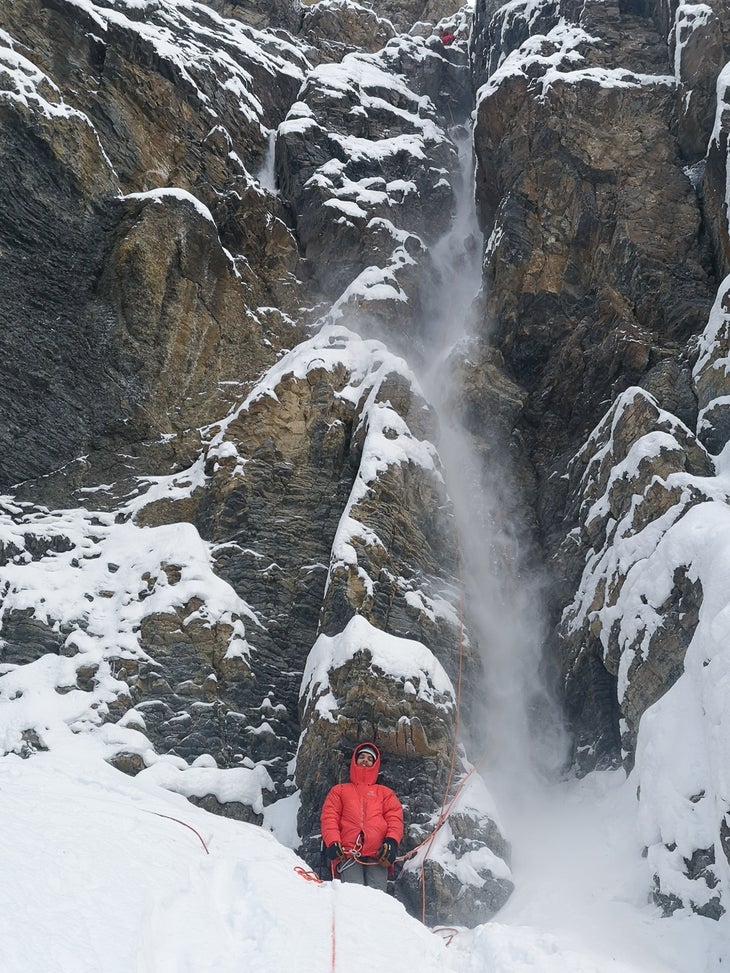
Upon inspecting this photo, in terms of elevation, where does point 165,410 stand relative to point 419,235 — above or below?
below

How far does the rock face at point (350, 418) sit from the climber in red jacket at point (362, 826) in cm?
35

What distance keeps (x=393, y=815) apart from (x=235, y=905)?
11.4ft

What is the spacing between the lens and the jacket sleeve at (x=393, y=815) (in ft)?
26.9

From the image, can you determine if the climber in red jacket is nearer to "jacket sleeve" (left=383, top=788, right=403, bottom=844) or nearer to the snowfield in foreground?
"jacket sleeve" (left=383, top=788, right=403, bottom=844)

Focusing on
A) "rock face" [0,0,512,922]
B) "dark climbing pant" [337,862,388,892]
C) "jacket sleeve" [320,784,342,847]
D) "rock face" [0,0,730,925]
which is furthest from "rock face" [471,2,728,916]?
"jacket sleeve" [320,784,342,847]

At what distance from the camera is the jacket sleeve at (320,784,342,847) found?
315 inches

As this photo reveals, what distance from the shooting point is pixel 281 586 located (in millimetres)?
10992

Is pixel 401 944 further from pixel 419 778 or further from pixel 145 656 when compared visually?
pixel 145 656

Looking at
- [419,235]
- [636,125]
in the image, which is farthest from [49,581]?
[636,125]

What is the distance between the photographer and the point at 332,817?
8102 mm

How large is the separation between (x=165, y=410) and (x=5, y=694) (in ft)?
17.0

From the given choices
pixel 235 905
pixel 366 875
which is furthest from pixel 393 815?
pixel 235 905

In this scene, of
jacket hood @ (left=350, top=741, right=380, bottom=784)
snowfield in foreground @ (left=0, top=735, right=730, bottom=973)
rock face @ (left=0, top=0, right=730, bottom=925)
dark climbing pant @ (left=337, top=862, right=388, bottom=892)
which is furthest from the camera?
rock face @ (left=0, top=0, right=730, bottom=925)

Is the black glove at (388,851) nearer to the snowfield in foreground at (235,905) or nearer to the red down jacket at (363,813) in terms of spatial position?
the red down jacket at (363,813)
